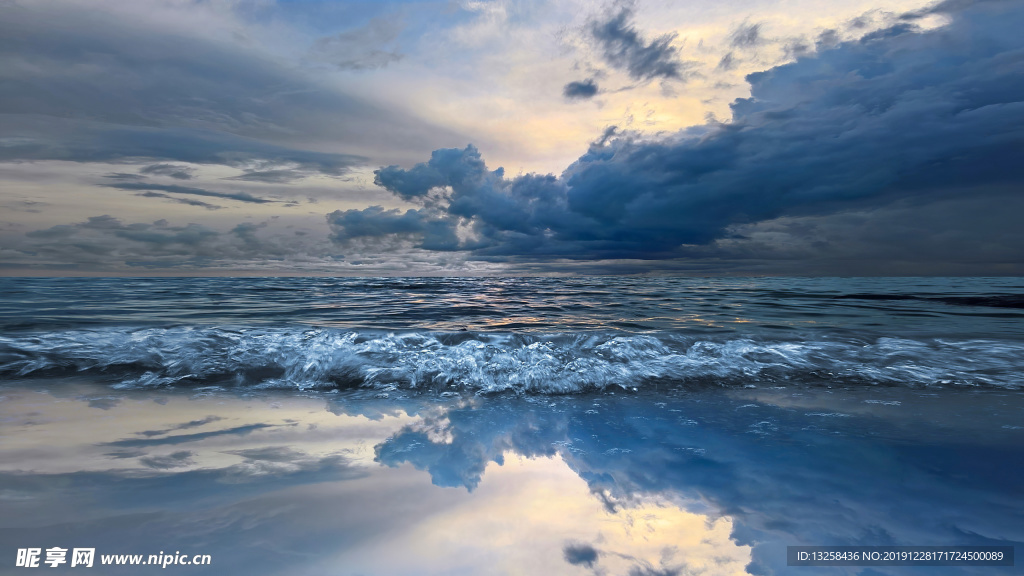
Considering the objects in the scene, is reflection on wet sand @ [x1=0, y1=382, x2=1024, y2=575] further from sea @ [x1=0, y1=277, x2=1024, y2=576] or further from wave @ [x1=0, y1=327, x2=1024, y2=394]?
wave @ [x1=0, y1=327, x2=1024, y2=394]

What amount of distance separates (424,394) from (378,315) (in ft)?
22.3

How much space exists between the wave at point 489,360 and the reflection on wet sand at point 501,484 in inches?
43.6

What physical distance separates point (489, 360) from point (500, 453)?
2820 millimetres

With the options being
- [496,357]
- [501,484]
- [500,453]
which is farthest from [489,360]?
[501,484]

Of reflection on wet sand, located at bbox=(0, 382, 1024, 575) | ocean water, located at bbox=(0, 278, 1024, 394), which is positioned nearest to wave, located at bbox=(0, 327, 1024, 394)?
ocean water, located at bbox=(0, 278, 1024, 394)

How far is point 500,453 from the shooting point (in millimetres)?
3291

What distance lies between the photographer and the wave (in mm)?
5531

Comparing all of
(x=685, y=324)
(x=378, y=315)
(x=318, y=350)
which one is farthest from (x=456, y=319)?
(x=685, y=324)

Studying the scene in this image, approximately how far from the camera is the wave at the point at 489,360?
5531 millimetres

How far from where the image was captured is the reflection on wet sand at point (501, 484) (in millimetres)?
2119

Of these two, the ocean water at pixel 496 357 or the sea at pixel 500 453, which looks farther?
the ocean water at pixel 496 357

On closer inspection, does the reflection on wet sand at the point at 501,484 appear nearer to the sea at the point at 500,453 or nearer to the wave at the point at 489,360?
the sea at the point at 500,453

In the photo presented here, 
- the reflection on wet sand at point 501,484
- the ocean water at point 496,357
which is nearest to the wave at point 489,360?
the ocean water at point 496,357

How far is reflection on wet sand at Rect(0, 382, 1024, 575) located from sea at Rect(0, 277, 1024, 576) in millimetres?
18
